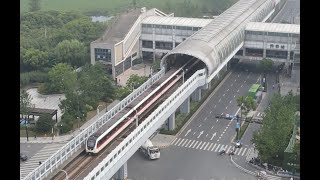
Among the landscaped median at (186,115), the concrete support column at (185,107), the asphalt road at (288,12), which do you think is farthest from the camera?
the asphalt road at (288,12)

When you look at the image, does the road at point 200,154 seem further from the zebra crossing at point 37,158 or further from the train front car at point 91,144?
the zebra crossing at point 37,158

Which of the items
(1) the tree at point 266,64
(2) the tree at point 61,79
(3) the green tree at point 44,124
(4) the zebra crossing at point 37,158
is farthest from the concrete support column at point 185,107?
(1) the tree at point 266,64

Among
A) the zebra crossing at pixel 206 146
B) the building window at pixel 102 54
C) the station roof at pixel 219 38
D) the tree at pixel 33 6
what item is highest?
the tree at pixel 33 6

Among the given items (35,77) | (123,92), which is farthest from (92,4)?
(123,92)

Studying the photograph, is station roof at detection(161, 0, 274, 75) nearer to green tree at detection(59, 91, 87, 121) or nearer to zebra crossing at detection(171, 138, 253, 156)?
zebra crossing at detection(171, 138, 253, 156)

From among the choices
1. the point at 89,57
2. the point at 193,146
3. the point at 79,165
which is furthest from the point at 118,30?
the point at 79,165

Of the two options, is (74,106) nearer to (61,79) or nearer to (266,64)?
(61,79)

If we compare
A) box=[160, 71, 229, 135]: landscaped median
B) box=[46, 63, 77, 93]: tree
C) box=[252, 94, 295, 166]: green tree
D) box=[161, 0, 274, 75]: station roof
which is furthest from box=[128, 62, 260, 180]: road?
box=[46, 63, 77, 93]: tree
